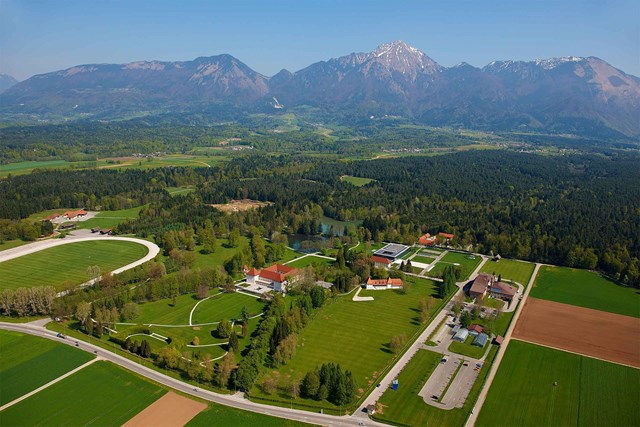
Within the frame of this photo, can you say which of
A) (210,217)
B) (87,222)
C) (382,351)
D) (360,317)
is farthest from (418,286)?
(87,222)

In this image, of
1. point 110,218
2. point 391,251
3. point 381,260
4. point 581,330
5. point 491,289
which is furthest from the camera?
point 110,218

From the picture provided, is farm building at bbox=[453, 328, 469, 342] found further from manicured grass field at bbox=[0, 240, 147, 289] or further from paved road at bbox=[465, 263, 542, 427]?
manicured grass field at bbox=[0, 240, 147, 289]

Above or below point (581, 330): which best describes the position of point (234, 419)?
Result: above

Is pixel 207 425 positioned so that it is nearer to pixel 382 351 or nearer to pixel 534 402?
pixel 382 351

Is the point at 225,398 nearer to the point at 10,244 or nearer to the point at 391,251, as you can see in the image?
the point at 391,251

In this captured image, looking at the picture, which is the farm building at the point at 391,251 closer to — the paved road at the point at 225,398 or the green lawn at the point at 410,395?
the green lawn at the point at 410,395

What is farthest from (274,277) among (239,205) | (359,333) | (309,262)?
(239,205)

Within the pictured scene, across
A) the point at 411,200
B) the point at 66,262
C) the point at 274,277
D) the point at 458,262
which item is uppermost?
the point at 66,262

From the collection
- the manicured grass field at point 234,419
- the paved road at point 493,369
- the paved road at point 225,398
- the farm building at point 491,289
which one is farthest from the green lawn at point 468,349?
the manicured grass field at point 234,419
